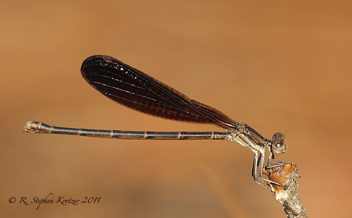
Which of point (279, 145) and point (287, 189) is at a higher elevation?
point (279, 145)

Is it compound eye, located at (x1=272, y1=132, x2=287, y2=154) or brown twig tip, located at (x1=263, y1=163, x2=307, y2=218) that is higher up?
compound eye, located at (x1=272, y1=132, x2=287, y2=154)

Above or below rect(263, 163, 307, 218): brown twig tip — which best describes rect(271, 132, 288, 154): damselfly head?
above

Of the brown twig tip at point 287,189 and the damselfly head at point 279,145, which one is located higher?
the damselfly head at point 279,145

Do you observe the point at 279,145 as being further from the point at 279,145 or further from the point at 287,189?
the point at 287,189

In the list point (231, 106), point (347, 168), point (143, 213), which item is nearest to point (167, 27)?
point (231, 106)

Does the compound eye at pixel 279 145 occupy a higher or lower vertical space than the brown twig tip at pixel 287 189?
higher

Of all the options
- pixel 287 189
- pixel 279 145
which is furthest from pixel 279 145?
pixel 287 189

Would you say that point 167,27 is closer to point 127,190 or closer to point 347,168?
point 127,190

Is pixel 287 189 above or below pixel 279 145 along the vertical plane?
below
